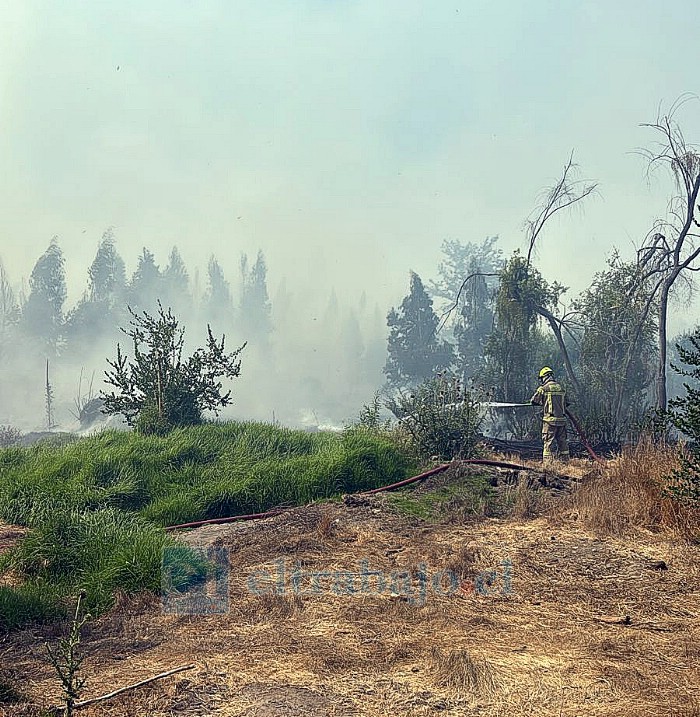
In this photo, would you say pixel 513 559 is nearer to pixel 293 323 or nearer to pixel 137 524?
pixel 137 524

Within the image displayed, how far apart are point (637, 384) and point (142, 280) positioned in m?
55.2

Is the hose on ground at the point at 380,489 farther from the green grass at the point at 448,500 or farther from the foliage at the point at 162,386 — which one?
the foliage at the point at 162,386

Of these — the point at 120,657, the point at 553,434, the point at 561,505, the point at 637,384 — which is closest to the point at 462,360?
the point at 637,384

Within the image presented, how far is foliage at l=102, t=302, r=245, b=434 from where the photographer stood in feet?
41.8

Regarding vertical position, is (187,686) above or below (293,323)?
below

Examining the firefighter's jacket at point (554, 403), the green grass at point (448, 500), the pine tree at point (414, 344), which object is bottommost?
the green grass at point (448, 500)

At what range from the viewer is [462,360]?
42531mm

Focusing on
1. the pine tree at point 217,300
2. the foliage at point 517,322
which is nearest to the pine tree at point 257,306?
the pine tree at point 217,300

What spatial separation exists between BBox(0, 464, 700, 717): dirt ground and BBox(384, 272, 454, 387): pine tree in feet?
117

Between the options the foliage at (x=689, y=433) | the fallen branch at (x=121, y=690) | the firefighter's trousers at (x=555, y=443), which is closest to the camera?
the fallen branch at (x=121, y=690)

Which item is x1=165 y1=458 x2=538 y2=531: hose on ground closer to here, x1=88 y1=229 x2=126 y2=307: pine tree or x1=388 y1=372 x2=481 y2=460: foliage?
x1=388 y1=372 x2=481 y2=460: foliage

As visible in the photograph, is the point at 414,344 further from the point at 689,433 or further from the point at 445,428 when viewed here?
the point at 689,433

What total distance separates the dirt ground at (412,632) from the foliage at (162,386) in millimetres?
6071

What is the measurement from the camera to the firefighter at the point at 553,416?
12.0m
